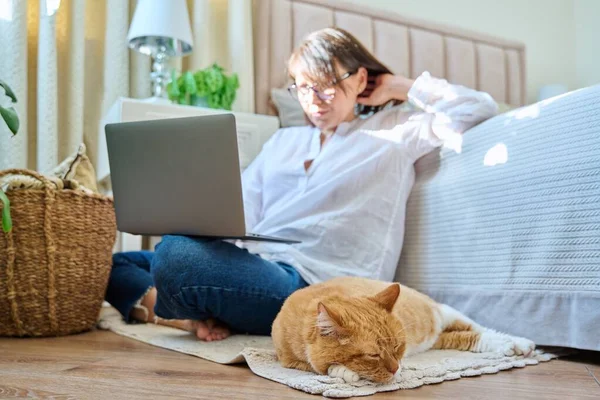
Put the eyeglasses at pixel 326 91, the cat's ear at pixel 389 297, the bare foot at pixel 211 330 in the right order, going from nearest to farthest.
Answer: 1. the cat's ear at pixel 389 297
2. the bare foot at pixel 211 330
3. the eyeglasses at pixel 326 91

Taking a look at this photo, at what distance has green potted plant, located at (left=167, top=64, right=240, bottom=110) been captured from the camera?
2.13 metres

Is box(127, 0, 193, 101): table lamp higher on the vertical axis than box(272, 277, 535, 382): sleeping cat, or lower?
higher

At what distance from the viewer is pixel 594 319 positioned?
43.1 inches

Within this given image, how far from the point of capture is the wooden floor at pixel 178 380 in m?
0.85

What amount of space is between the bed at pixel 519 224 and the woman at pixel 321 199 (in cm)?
8

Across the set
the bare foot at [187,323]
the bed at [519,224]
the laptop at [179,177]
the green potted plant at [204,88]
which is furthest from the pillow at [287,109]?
the laptop at [179,177]

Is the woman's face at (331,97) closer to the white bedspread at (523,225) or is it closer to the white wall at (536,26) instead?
the white bedspread at (523,225)

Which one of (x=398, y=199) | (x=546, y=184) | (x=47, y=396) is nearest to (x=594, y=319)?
(x=546, y=184)

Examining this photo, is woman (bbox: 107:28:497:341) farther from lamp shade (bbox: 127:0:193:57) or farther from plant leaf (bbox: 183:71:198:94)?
lamp shade (bbox: 127:0:193:57)

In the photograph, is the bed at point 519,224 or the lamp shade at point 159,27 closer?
the bed at point 519,224

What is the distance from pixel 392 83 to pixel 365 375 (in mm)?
935

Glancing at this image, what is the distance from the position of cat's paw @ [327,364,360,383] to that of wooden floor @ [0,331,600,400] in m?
0.06

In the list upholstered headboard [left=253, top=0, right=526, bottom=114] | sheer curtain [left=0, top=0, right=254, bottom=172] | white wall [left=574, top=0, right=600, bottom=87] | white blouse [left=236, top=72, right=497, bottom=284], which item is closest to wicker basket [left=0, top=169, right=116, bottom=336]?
white blouse [left=236, top=72, right=497, bottom=284]

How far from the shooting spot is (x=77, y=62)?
225 centimetres
